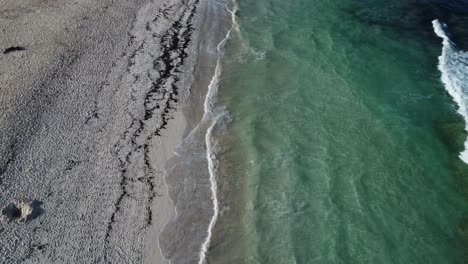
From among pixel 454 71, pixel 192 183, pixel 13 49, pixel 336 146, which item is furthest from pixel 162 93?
pixel 454 71

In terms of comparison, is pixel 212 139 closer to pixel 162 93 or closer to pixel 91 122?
pixel 162 93

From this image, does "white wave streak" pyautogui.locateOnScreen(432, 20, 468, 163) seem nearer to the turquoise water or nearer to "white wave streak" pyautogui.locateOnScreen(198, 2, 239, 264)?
the turquoise water

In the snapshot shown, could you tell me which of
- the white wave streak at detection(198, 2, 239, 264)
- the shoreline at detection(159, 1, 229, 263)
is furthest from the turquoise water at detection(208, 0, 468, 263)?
the shoreline at detection(159, 1, 229, 263)

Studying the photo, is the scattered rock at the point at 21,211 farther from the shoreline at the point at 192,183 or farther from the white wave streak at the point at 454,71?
the white wave streak at the point at 454,71

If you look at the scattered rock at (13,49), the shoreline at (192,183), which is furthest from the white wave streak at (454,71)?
the scattered rock at (13,49)

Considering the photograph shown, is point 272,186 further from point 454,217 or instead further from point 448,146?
point 448,146
